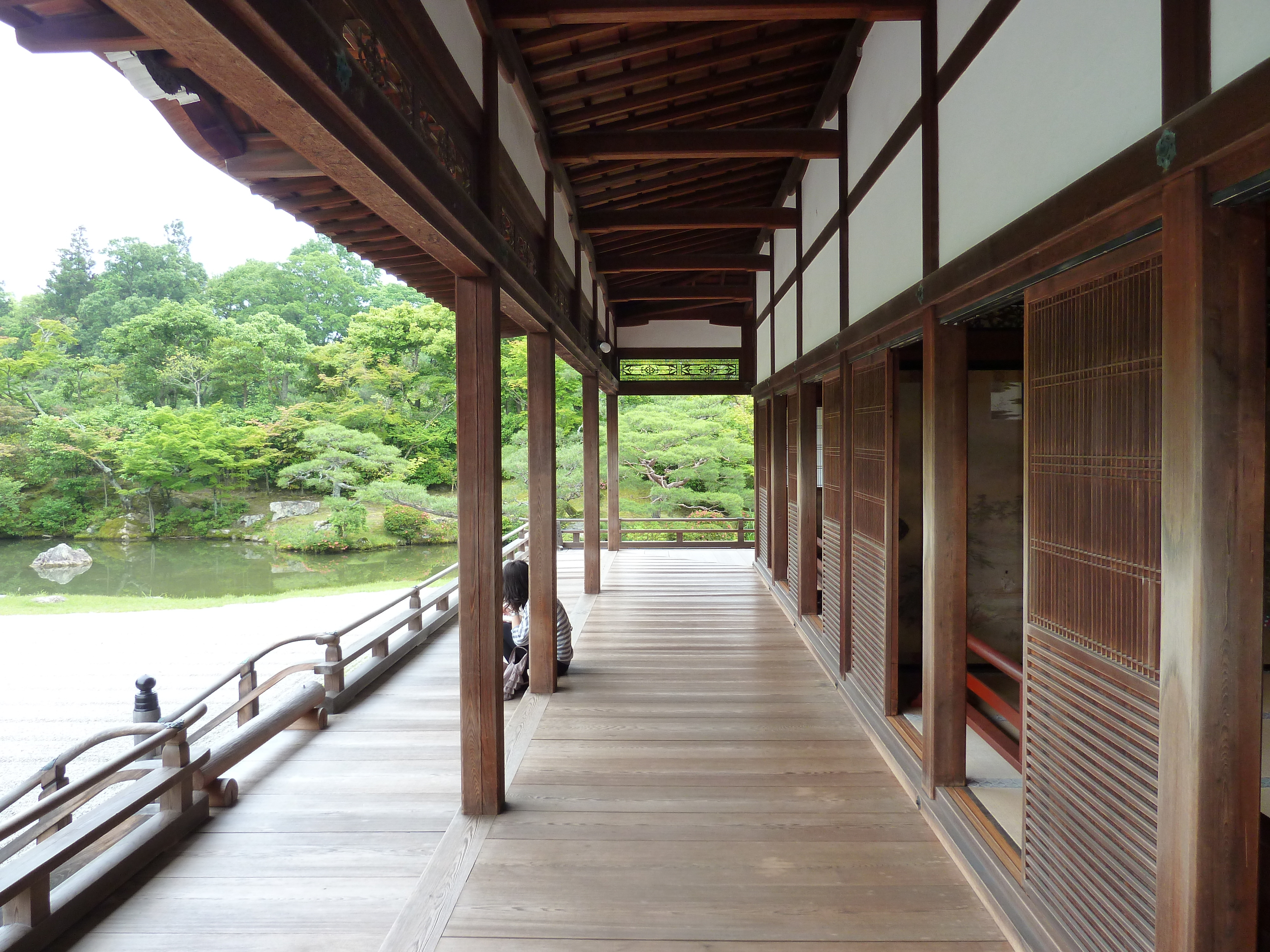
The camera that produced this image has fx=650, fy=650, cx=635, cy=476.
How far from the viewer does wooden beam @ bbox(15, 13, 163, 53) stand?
130 cm

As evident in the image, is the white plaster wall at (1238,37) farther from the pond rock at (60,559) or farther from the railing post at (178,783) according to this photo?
the pond rock at (60,559)

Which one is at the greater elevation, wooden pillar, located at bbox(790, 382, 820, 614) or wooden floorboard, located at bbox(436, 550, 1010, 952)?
wooden pillar, located at bbox(790, 382, 820, 614)

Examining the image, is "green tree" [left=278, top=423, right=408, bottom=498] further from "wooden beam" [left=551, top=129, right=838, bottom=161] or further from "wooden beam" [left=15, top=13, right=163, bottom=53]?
"wooden beam" [left=15, top=13, right=163, bottom=53]

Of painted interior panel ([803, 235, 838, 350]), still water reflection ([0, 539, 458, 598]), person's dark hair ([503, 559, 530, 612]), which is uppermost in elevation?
painted interior panel ([803, 235, 838, 350])

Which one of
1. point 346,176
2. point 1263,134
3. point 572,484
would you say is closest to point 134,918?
point 346,176

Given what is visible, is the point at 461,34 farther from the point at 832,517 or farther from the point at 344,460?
the point at 344,460

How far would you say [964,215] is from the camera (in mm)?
2293

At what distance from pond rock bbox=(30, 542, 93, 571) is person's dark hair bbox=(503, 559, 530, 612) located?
16.9m

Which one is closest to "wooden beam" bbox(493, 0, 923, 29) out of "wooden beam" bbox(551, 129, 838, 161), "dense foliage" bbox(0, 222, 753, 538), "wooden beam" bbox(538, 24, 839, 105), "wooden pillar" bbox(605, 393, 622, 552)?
"wooden beam" bbox(538, 24, 839, 105)

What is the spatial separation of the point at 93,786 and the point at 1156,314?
144 inches

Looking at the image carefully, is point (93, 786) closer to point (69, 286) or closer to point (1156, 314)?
point (1156, 314)

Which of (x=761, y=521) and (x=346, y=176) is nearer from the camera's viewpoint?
(x=346, y=176)

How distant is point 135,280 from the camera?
22859mm

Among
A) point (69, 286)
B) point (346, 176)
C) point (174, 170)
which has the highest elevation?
point (174, 170)
